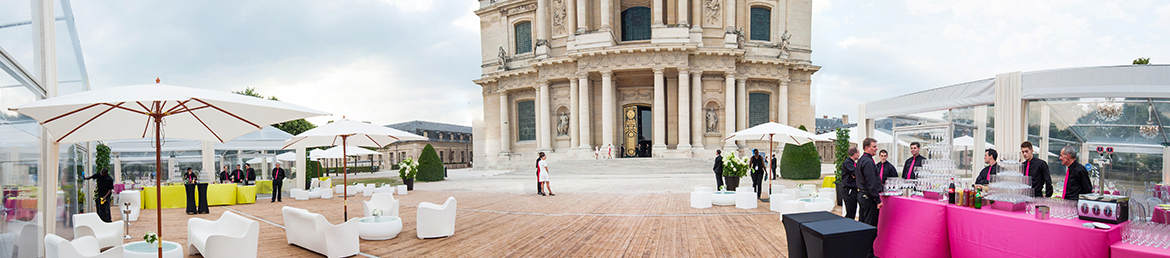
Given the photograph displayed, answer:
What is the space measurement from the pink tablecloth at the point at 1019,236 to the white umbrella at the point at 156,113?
7.12 metres

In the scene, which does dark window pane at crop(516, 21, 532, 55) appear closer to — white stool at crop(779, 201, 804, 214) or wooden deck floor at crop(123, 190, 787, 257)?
wooden deck floor at crop(123, 190, 787, 257)

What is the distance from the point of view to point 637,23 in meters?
34.0

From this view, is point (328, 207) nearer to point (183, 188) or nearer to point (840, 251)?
point (183, 188)

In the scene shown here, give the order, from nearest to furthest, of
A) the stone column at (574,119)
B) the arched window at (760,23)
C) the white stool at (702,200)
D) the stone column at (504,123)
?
the white stool at (702,200), the stone column at (574,119), the arched window at (760,23), the stone column at (504,123)

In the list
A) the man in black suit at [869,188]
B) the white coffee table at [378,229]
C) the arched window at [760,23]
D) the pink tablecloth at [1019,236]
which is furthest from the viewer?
the arched window at [760,23]

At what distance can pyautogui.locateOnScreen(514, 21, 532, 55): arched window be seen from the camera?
3667 cm

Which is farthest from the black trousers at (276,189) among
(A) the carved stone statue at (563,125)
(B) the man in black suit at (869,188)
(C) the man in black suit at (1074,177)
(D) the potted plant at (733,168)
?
(A) the carved stone statue at (563,125)

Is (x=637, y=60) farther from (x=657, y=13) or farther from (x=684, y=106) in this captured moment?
(x=684, y=106)

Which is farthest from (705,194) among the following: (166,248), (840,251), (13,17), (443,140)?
(443,140)

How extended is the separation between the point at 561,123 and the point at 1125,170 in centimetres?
2659

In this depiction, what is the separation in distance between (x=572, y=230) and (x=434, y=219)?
2.34 meters

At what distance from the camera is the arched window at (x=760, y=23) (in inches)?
1341

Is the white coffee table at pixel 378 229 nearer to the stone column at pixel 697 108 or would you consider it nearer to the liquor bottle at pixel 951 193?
the liquor bottle at pixel 951 193

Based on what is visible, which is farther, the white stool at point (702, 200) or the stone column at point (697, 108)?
the stone column at point (697, 108)
